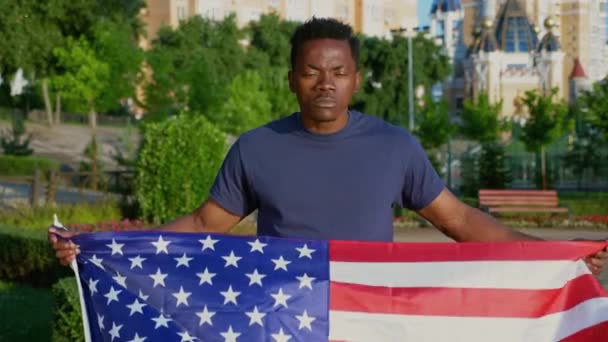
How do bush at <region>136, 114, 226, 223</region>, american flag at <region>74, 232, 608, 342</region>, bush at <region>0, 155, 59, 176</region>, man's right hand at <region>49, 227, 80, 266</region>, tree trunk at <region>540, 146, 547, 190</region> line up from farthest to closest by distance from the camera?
bush at <region>0, 155, 59, 176</region> < tree trunk at <region>540, 146, 547, 190</region> < bush at <region>136, 114, 226, 223</region> < man's right hand at <region>49, 227, 80, 266</region> < american flag at <region>74, 232, 608, 342</region>

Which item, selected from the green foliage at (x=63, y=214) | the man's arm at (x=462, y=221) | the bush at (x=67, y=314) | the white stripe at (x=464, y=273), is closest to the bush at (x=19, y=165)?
the green foliage at (x=63, y=214)

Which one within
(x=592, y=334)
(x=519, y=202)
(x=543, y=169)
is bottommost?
(x=543, y=169)

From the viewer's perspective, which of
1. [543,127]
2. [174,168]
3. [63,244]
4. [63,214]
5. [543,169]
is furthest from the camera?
[543,127]

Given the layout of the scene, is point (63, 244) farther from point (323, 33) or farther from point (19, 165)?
point (19, 165)

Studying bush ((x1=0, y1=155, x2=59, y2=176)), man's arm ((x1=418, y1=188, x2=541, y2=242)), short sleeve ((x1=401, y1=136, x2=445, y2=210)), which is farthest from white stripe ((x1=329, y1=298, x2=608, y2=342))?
bush ((x1=0, y1=155, x2=59, y2=176))

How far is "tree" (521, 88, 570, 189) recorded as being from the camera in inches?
1340

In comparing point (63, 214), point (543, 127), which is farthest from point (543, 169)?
point (63, 214)

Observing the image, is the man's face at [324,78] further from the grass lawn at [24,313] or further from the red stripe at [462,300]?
the grass lawn at [24,313]

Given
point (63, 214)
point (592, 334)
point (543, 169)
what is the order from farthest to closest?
point (543, 169) < point (63, 214) < point (592, 334)

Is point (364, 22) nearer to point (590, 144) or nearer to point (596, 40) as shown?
point (596, 40)

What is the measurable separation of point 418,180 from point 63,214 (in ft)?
49.6

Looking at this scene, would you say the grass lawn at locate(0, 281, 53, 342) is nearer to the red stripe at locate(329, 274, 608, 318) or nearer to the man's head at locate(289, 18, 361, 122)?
the red stripe at locate(329, 274, 608, 318)

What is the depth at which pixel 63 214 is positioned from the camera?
60.7 feet

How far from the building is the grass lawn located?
5164 cm
